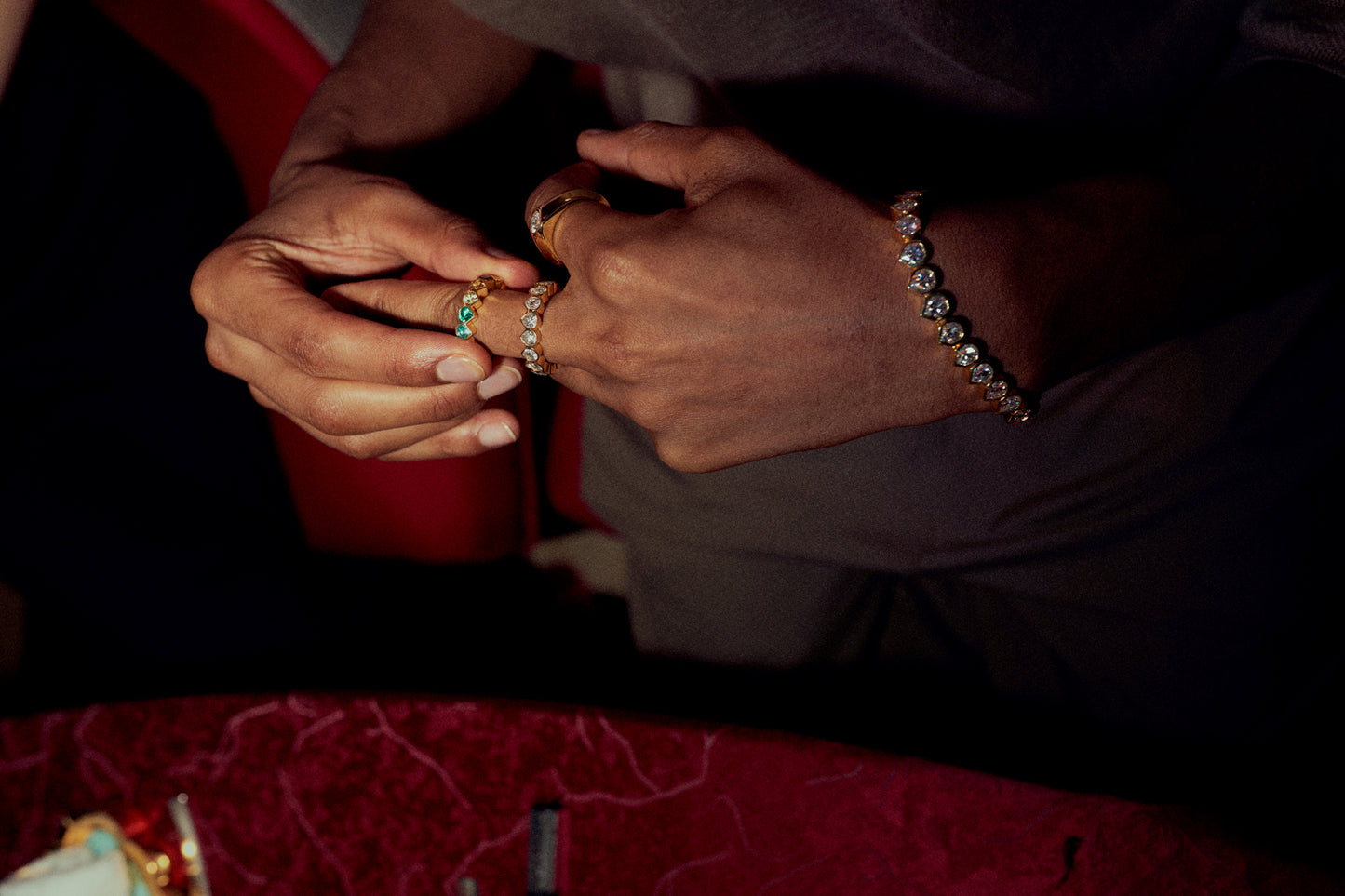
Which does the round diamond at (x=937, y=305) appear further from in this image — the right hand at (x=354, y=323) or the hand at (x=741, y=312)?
the right hand at (x=354, y=323)

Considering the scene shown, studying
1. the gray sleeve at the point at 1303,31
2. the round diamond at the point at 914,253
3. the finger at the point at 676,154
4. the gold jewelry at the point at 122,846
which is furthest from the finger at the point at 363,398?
the gray sleeve at the point at 1303,31

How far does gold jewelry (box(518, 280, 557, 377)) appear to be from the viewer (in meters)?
0.51

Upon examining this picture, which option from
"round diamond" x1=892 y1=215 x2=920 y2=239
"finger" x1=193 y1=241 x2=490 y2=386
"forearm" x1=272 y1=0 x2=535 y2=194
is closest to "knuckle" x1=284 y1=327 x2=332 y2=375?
"finger" x1=193 y1=241 x2=490 y2=386

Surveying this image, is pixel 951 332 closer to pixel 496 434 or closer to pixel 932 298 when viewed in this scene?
pixel 932 298

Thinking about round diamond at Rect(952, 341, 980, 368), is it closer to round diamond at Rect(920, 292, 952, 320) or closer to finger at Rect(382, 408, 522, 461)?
round diamond at Rect(920, 292, 952, 320)

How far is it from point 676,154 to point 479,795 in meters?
0.55

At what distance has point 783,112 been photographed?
2.12ft

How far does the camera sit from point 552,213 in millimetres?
Result: 521

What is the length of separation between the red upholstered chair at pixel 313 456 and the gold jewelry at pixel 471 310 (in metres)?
0.22

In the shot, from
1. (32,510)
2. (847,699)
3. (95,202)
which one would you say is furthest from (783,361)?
(32,510)

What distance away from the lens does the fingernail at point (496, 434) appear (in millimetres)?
618

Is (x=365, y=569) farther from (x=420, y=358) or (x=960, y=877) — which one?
(x=960, y=877)

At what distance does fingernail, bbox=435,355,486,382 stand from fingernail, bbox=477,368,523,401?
0.05 ft

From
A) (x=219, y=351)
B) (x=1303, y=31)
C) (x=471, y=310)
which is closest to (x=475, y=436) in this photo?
(x=471, y=310)
